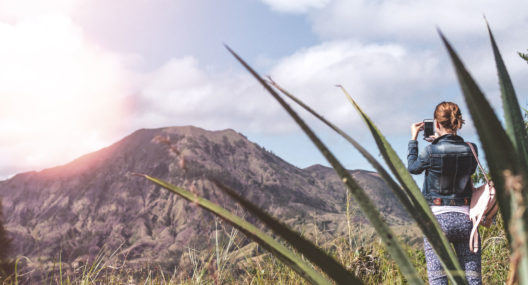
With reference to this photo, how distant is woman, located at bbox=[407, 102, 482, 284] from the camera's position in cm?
391

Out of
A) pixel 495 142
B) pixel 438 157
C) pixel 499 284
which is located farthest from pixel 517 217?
pixel 499 284

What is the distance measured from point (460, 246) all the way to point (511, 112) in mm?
3240

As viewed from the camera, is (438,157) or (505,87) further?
(438,157)

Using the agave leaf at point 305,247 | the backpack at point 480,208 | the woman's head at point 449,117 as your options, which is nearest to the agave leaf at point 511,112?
the agave leaf at point 305,247

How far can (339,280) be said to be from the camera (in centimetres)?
107

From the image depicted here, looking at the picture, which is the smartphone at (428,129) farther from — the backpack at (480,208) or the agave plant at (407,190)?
the agave plant at (407,190)

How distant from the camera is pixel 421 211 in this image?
4.51ft

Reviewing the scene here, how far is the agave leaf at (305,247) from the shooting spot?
105 cm

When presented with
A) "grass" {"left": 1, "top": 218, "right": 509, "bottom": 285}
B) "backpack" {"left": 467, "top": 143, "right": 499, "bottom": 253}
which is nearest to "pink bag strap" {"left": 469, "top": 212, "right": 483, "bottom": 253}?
"backpack" {"left": 467, "top": 143, "right": 499, "bottom": 253}

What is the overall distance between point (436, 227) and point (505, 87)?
451 millimetres

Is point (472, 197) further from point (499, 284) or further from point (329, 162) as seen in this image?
point (329, 162)

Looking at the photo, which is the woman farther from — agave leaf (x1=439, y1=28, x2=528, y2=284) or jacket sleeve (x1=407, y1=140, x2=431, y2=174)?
agave leaf (x1=439, y1=28, x2=528, y2=284)

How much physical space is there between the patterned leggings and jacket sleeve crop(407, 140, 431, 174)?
445mm

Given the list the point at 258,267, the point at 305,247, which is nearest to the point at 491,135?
the point at 305,247
